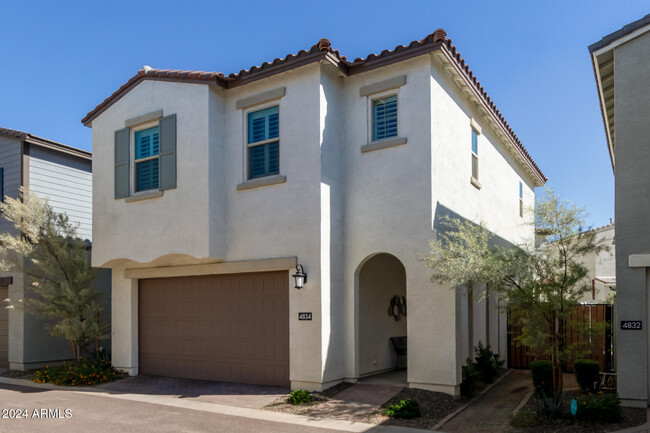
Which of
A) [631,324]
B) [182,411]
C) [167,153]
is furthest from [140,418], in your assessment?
[631,324]

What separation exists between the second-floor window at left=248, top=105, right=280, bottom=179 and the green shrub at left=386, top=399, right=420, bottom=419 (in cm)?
553

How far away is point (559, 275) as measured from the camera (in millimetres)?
9375

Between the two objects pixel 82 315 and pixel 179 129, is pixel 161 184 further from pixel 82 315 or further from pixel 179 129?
pixel 82 315

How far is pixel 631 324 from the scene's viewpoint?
9320 millimetres

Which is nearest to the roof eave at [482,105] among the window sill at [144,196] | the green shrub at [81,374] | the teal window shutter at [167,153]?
the teal window shutter at [167,153]

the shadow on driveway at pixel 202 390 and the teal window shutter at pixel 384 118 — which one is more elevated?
the teal window shutter at pixel 384 118

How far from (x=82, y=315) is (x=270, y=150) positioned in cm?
690

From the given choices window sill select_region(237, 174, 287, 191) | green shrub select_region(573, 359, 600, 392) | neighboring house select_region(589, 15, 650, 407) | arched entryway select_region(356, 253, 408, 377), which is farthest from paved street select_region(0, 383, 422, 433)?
window sill select_region(237, 174, 287, 191)

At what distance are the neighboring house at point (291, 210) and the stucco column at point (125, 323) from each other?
0.14 feet

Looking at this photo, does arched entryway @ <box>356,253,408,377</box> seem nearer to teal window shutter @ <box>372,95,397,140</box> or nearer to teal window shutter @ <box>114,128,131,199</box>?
teal window shutter @ <box>372,95,397,140</box>

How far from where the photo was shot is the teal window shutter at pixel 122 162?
13969mm

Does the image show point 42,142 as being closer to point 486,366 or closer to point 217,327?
point 217,327

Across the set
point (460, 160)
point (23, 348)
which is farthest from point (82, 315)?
point (460, 160)

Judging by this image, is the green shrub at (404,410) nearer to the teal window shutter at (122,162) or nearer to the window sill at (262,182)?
the window sill at (262,182)
